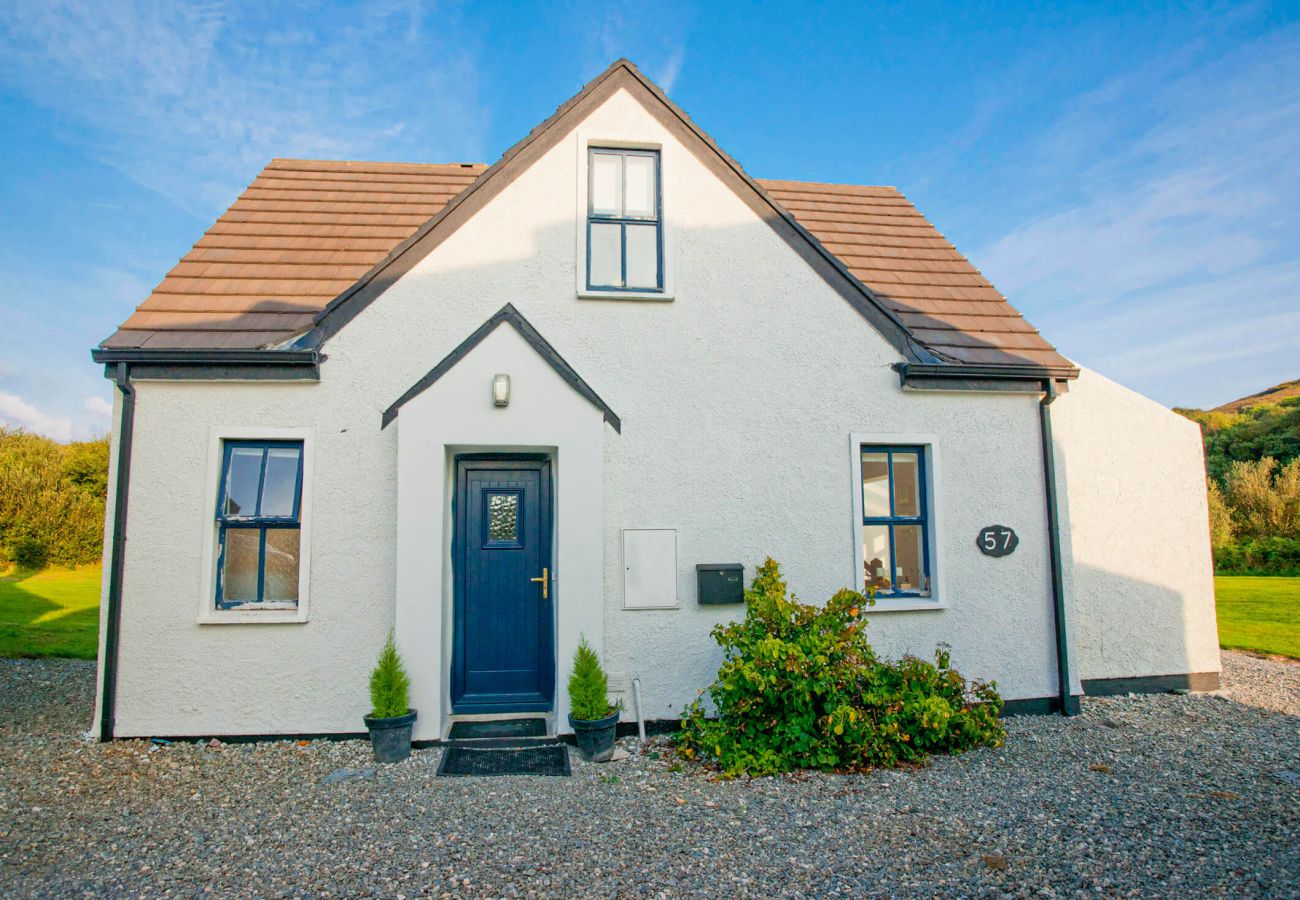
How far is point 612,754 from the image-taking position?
19.4ft

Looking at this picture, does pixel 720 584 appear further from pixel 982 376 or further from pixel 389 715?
pixel 982 376

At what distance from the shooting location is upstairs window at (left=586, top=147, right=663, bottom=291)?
7180mm

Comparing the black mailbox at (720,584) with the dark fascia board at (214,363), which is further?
the black mailbox at (720,584)

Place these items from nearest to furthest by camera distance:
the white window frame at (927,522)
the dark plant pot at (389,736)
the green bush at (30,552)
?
the dark plant pot at (389,736) → the white window frame at (927,522) → the green bush at (30,552)

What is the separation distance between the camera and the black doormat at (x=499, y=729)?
6281mm

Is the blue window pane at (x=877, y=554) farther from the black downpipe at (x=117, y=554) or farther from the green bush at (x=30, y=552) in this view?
the green bush at (x=30, y=552)

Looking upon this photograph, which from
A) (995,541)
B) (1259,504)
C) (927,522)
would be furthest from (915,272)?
(1259,504)

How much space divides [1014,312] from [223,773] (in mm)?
9385

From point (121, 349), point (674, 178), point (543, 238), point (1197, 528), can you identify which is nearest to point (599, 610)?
point (543, 238)

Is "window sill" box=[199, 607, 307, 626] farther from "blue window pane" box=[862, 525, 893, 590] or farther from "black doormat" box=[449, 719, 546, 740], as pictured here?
"blue window pane" box=[862, 525, 893, 590]

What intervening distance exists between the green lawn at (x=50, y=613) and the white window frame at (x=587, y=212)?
31.4 ft

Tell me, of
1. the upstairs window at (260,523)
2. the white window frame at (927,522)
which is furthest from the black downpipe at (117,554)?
the white window frame at (927,522)

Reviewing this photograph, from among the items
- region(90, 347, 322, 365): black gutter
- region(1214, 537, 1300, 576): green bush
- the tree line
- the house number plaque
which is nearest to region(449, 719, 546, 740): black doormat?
region(90, 347, 322, 365): black gutter

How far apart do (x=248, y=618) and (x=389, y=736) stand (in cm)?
179
